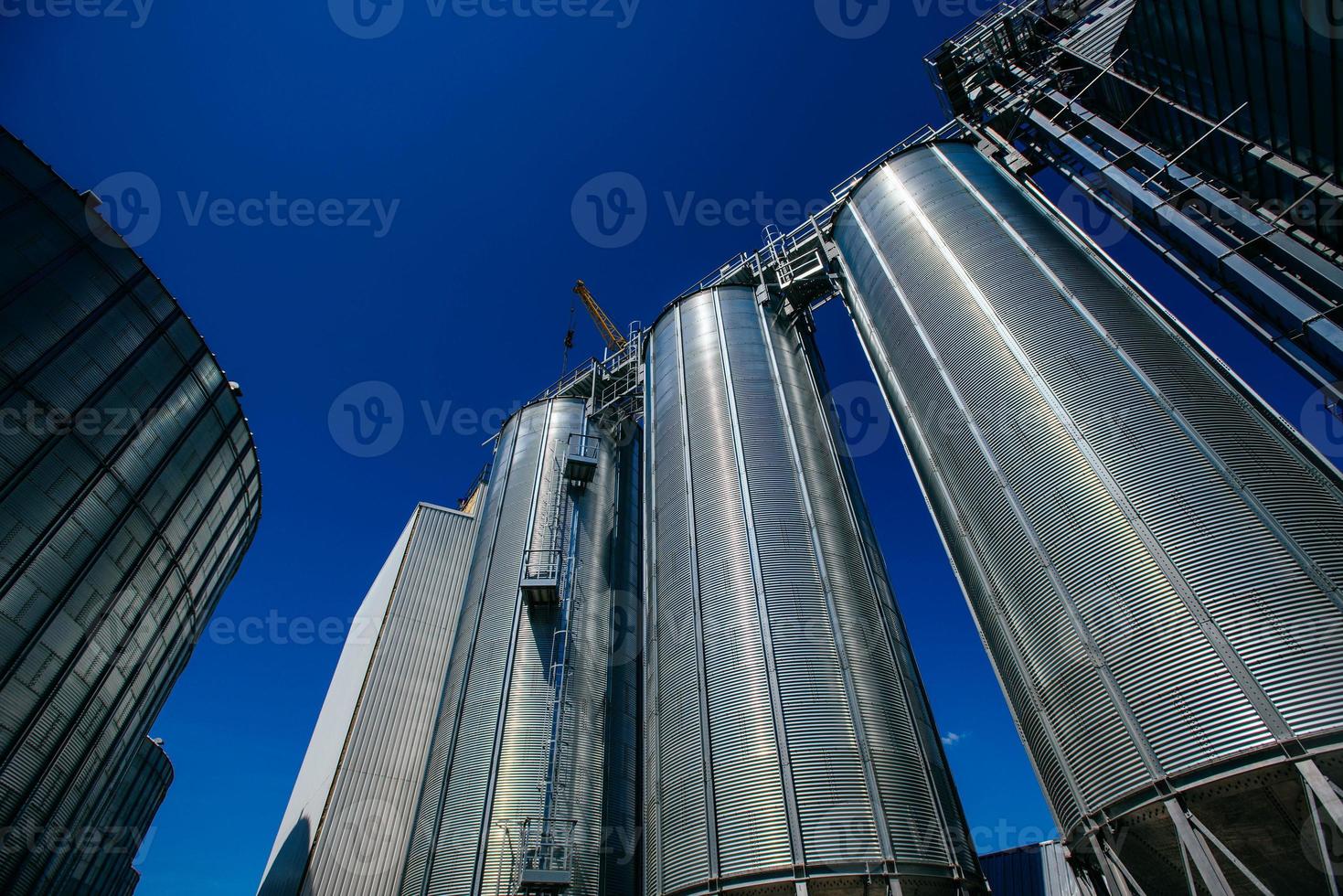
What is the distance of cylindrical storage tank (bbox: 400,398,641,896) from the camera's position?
2109 cm

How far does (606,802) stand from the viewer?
2352 centimetres

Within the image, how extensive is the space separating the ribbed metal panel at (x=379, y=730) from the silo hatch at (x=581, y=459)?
902cm


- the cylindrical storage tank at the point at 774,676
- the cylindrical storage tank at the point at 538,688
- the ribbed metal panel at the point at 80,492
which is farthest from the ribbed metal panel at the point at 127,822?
the cylindrical storage tank at the point at 774,676

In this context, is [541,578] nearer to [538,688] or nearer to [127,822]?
[538,688]

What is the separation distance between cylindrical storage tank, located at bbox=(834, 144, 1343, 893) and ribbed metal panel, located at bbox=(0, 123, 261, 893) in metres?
25.1

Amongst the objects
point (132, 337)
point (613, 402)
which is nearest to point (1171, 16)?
point (613, 402)

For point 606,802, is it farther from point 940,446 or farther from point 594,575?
point 940,446

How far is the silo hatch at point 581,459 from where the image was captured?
106ft

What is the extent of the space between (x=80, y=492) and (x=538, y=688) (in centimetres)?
1564

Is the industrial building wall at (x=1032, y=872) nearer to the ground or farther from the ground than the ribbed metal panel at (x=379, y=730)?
nearer to the ground

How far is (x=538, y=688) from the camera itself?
25.0m

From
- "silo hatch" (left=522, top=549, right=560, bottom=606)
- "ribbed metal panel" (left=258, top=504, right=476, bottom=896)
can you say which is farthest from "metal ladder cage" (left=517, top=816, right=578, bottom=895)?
"silo hatch" (left=522, top=549, right=560, bottom=606)

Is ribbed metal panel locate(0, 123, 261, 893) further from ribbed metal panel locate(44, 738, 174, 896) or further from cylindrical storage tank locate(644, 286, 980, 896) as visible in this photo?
ribbed metal panel locate(44, 738, 174, 896)

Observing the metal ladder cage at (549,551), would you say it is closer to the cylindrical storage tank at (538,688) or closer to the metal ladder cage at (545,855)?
the cylindrical storage tank at (538,688)
